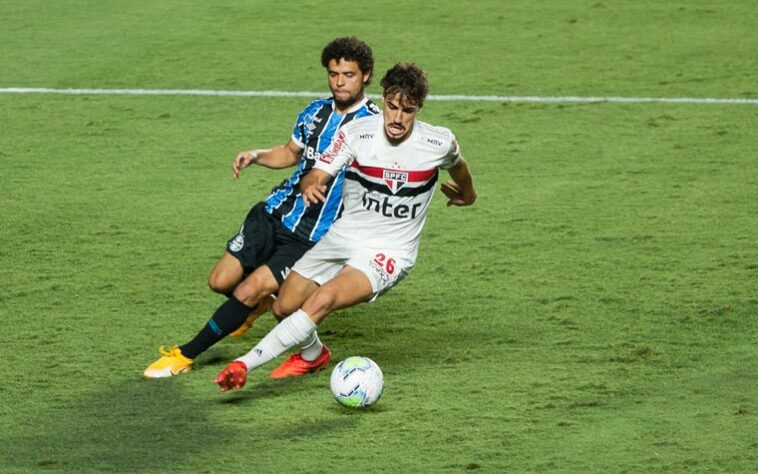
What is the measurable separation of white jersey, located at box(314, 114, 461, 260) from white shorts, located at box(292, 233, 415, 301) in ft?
0.11

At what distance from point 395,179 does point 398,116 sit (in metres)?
0.29

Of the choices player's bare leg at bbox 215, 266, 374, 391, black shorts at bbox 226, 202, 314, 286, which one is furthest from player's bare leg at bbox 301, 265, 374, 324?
black shorts at bbox 226, 202, 314, 286

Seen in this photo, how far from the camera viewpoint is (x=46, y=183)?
949 centimetres

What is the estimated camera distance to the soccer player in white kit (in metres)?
6.27

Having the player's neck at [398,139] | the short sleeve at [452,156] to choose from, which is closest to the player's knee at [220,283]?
the player's neck at [398,139]

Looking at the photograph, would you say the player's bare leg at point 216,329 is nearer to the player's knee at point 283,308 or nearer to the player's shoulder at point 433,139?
the player's knee at point 283,308

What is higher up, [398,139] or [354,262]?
[398,139]

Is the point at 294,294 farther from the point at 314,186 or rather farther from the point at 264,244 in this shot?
the point at 314,186

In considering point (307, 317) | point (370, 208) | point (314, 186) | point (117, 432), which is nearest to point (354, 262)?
point (370, 208)

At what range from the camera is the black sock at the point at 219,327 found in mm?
6605

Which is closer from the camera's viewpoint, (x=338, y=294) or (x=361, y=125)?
(x=338, y=294)

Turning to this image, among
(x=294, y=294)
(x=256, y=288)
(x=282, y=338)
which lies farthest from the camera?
(x=256, y=288)

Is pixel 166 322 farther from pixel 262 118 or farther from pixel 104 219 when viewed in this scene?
pixel 262 118

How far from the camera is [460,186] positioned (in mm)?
6723
